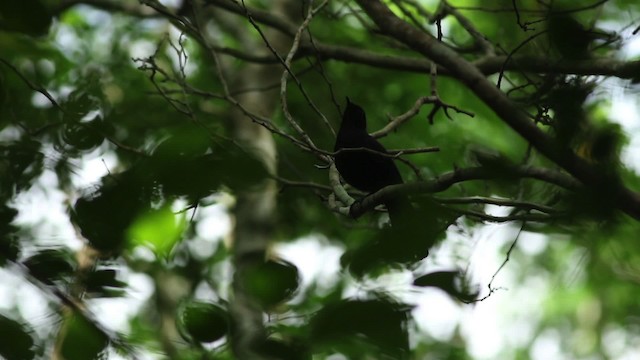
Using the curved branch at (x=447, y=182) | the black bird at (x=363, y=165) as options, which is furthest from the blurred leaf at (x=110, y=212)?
the black bird at (x=363, y=165)

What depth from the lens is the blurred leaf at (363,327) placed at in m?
1.04

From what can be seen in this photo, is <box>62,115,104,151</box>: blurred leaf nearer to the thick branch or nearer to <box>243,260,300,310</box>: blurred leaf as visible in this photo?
<box>243,260,300,310</box>: blurred leaf

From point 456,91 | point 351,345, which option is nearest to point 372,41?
point 456,91

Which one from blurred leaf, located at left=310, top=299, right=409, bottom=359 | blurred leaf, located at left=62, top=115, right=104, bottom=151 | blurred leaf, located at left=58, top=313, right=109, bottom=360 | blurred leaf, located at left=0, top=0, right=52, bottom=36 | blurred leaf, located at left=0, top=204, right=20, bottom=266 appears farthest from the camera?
blurred leaf, located at left=62, top=115, right=104, bottom=151

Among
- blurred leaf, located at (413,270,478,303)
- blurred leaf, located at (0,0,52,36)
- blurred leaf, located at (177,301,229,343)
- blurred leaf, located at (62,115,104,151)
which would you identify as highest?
blurred leaf, located at (0,0,52,36)

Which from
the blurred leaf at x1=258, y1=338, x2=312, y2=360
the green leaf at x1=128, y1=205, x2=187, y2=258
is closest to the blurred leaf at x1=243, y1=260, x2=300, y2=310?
the blurred leaf at x1=258, y1=338, x2=312, y2=360

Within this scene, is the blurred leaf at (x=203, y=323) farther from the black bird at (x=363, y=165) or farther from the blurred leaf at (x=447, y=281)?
the black bird at (x=363, y=165)

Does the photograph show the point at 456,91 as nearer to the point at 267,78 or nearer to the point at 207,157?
the point at 267,78

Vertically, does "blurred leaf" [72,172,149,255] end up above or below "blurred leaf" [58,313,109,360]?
above

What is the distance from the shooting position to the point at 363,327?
1.05m

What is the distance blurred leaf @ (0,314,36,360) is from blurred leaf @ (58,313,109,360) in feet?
0.18

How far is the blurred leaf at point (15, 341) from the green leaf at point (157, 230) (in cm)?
22

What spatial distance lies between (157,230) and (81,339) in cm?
23

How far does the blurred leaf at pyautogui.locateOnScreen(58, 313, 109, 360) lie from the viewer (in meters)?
1.15
